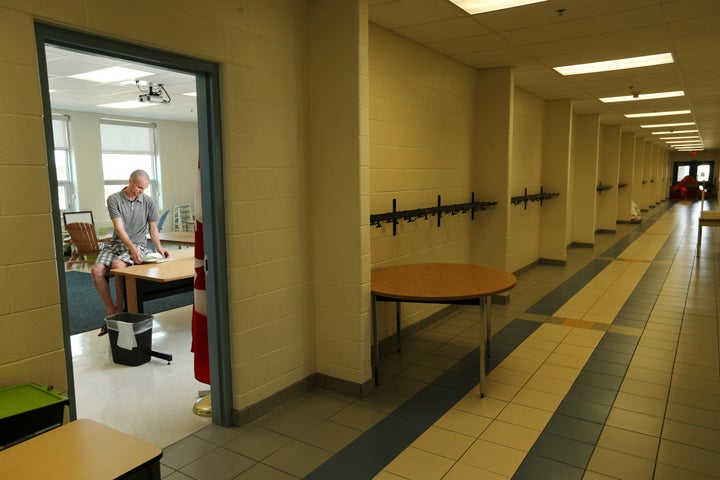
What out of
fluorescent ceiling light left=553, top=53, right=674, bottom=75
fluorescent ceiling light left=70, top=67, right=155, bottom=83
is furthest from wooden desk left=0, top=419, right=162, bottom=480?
fluorescent ceiling light left=553, top=53, right=674, bottom=75

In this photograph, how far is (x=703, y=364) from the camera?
4184 mm

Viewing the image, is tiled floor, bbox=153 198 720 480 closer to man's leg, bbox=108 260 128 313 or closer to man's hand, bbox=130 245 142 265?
man's leg, bbox=108 260 128 313

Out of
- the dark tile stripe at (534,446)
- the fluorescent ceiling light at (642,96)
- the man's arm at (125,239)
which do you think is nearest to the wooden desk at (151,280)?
the man's arm at (125,239)

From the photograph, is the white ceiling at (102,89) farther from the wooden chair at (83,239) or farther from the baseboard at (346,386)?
the baseboard at (346,386)

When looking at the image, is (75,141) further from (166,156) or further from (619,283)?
(619,283)

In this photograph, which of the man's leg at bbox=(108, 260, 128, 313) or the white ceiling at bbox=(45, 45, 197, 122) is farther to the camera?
the white ceiling at bbox=(45, 45, 197, 122)

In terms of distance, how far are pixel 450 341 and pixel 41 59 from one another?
12.7 ft

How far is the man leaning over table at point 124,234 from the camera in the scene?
5.10 meters

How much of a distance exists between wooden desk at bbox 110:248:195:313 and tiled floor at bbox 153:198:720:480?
73.7 inches

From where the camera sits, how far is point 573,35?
15.4 feet

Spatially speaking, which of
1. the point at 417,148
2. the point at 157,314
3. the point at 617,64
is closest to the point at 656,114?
→ the point at 617,64

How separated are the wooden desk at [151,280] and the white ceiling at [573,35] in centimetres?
286

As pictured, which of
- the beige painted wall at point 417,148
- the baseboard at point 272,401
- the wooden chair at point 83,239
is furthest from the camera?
the wooden chair at point 83,239

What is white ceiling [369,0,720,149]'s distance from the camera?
156 inches
